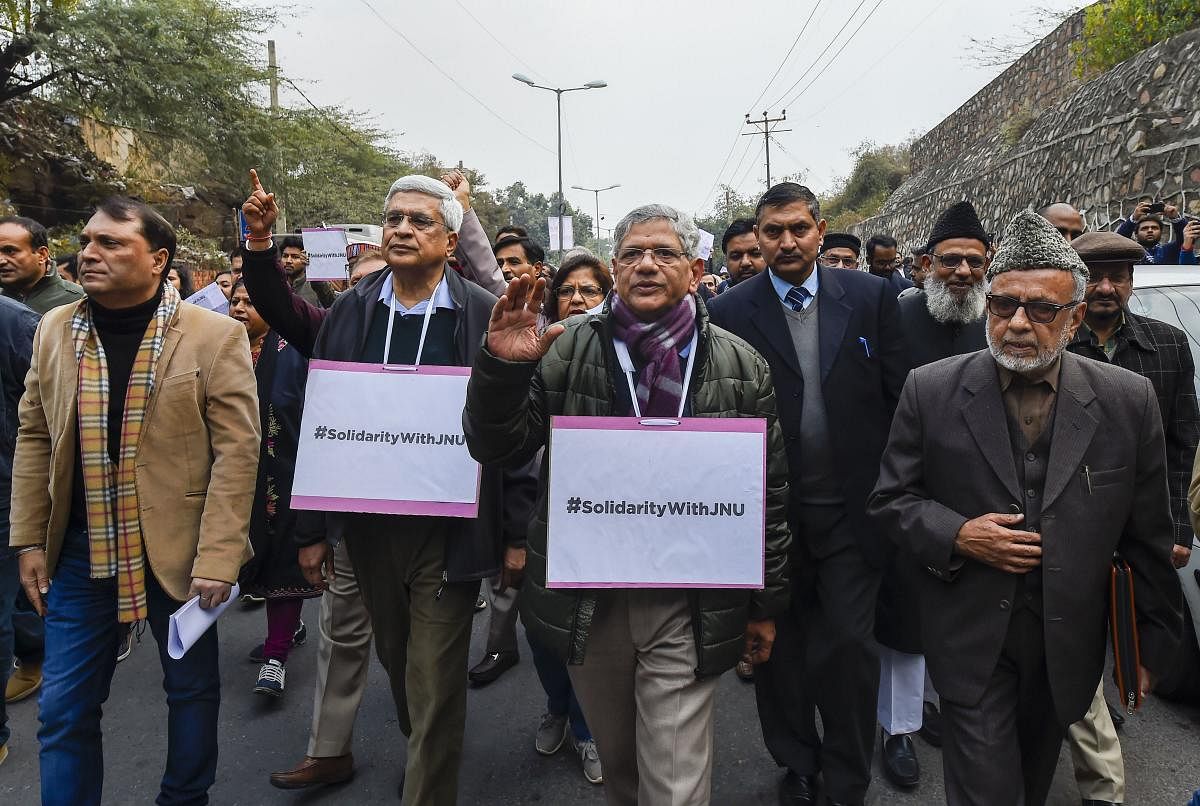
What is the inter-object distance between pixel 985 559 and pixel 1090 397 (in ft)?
1.78

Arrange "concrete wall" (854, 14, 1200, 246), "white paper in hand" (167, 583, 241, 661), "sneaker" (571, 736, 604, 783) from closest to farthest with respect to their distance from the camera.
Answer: "white paper in hand" (167, 583, 241, 661) < "sneaker" (571, 736, 604, 783) < "concrete wall" (854, 14, 1200, 246)

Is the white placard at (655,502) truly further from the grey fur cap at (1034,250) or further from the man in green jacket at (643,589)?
the grey fur cap at (1034,250)

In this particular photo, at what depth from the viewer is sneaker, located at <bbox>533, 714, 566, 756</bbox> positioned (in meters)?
3.49

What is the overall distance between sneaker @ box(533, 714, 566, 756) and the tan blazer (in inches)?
60.9

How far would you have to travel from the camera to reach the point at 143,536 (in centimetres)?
266

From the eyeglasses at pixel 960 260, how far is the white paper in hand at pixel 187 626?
3258mm

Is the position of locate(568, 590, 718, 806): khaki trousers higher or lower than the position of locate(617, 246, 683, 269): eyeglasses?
lower

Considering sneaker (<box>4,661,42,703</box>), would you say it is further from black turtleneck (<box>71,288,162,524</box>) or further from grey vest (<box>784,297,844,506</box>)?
grey vest (<box>784,297,844,506</box>)

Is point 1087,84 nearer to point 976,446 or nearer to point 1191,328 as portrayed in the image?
point 1191,328

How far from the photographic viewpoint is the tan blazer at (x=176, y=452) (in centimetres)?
266

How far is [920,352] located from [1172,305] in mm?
1491

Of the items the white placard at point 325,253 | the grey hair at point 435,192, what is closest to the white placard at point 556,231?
the white placard at point 325,253

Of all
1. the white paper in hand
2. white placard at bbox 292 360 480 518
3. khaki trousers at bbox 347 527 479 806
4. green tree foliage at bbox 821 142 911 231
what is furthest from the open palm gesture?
green tree foliage at bbox 821 142 911 231

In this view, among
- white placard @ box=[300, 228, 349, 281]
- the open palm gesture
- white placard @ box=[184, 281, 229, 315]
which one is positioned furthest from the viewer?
white placard @ box=[300, 228, 349, 281]
